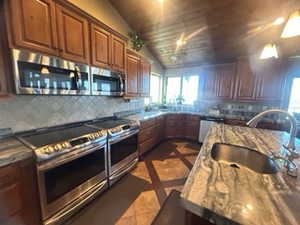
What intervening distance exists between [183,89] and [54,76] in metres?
4.04

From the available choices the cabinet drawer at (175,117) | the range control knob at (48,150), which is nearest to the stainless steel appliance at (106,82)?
the range control knob at (48,150)

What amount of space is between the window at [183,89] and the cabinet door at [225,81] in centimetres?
82

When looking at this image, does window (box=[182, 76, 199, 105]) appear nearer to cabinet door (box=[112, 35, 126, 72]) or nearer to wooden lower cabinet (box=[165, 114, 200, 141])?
wooden lower cabinet (box=[165, 114, 200, 141])

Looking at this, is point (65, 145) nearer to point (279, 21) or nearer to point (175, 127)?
point (175, 127)

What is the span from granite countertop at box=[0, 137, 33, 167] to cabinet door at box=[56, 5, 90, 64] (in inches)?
42.3

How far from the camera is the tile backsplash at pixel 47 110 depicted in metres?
1.52

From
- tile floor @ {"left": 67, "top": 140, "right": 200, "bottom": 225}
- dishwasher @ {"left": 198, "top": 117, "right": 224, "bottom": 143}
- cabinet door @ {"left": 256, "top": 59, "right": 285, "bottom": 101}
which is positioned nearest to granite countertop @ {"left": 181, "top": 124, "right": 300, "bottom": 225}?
tile floor @ {"left": 67, "top": 140, "right": 200, "bottom": 225}

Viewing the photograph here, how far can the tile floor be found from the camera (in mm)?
1571

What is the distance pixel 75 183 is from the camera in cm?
155

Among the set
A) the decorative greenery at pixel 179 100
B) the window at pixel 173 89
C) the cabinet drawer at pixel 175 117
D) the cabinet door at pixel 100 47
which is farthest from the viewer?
the window at pixel 173 89

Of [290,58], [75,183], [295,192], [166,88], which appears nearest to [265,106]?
[290,58]

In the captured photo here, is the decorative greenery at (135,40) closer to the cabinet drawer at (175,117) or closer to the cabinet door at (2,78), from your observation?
the cabinet drawer at (175,117)

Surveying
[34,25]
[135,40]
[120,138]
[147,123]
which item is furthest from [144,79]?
[34,25]

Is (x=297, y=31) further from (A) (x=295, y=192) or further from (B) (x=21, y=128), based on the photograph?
(B) (x=21, y=128)
